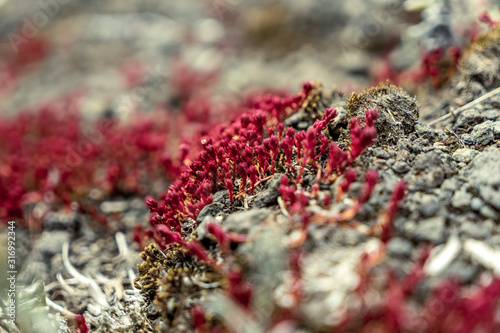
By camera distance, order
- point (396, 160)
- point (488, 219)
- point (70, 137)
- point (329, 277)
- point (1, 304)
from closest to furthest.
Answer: point (329, 277)
point (488, 219)
point (396, 160)
point (1, 304)
point (70, 137)

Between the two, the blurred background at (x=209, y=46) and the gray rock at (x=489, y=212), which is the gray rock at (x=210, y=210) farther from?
the blurred background at (x=209, y=46)

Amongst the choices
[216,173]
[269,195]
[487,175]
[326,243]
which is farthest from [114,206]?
[487,175]

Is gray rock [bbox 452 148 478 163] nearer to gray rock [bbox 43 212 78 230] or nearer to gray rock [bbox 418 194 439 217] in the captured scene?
gray rock [bbox 418 194 439 217]

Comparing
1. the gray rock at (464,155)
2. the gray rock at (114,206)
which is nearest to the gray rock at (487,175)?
the gray rock at (464,155)

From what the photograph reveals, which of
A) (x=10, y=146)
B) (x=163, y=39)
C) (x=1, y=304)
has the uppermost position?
(x=163, y=39)

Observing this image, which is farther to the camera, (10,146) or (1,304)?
(10,146)

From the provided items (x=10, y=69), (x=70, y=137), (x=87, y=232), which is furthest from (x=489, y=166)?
(x=10, y=69)

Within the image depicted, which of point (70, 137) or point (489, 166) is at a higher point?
point (489, 166)

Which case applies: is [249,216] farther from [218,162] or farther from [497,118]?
[497,118]
